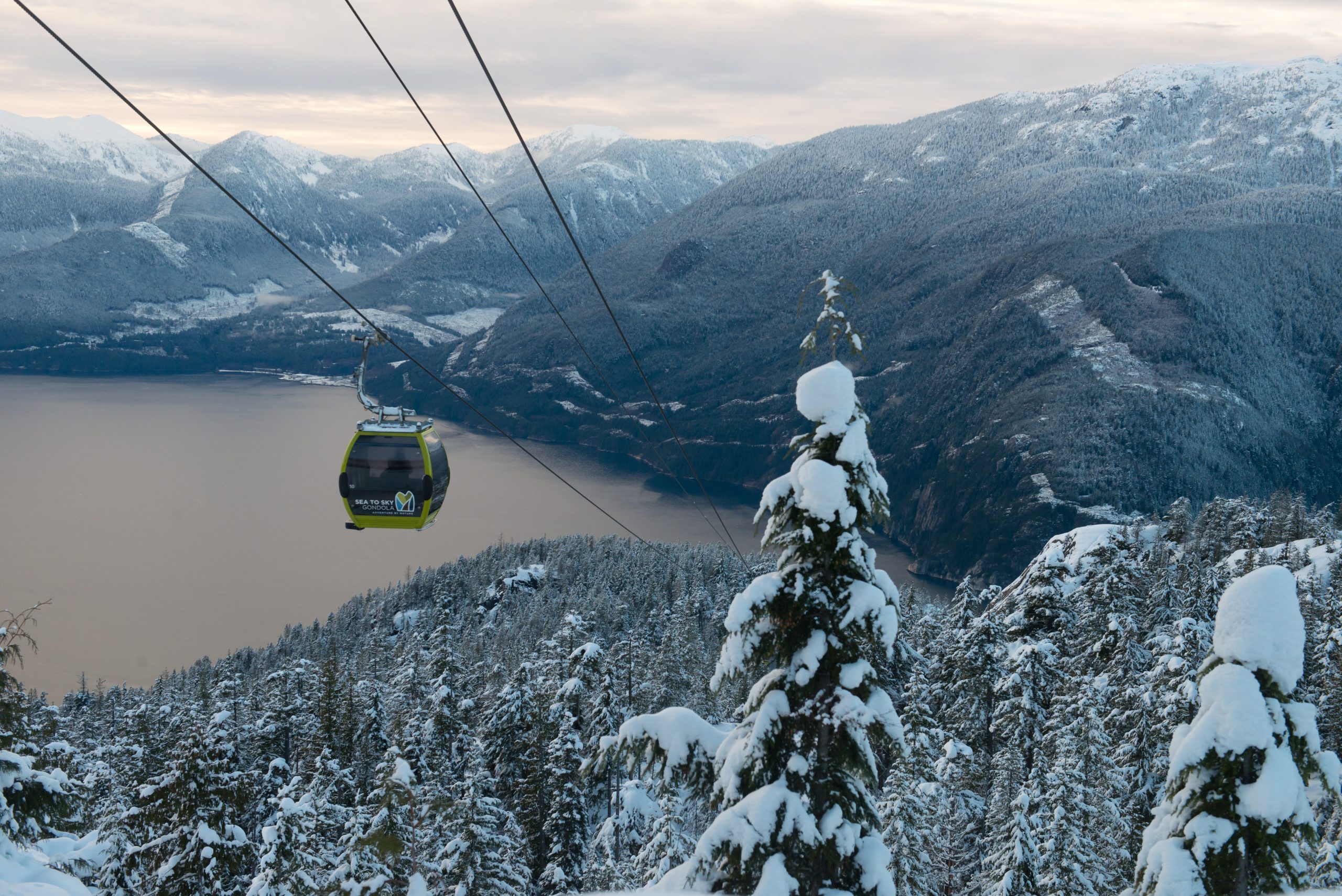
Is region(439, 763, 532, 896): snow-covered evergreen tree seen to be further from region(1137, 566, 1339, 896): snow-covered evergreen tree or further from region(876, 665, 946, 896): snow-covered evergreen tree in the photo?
region(1137, 566, 1339, 896): snow-covered evergreen tree

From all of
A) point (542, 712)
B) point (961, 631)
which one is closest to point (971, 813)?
point (961, 631)

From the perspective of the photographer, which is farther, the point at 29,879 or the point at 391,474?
the point at 391,474

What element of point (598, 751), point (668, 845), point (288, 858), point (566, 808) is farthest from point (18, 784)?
point (566, 808)

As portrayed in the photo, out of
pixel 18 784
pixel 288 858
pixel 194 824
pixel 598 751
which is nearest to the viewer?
pixel 598 751

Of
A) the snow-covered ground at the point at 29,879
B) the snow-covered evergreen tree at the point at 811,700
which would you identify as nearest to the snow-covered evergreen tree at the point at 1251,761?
the snow-covered evergreen tree at the point at 811,700

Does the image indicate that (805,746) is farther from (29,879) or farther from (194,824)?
(194,824)
